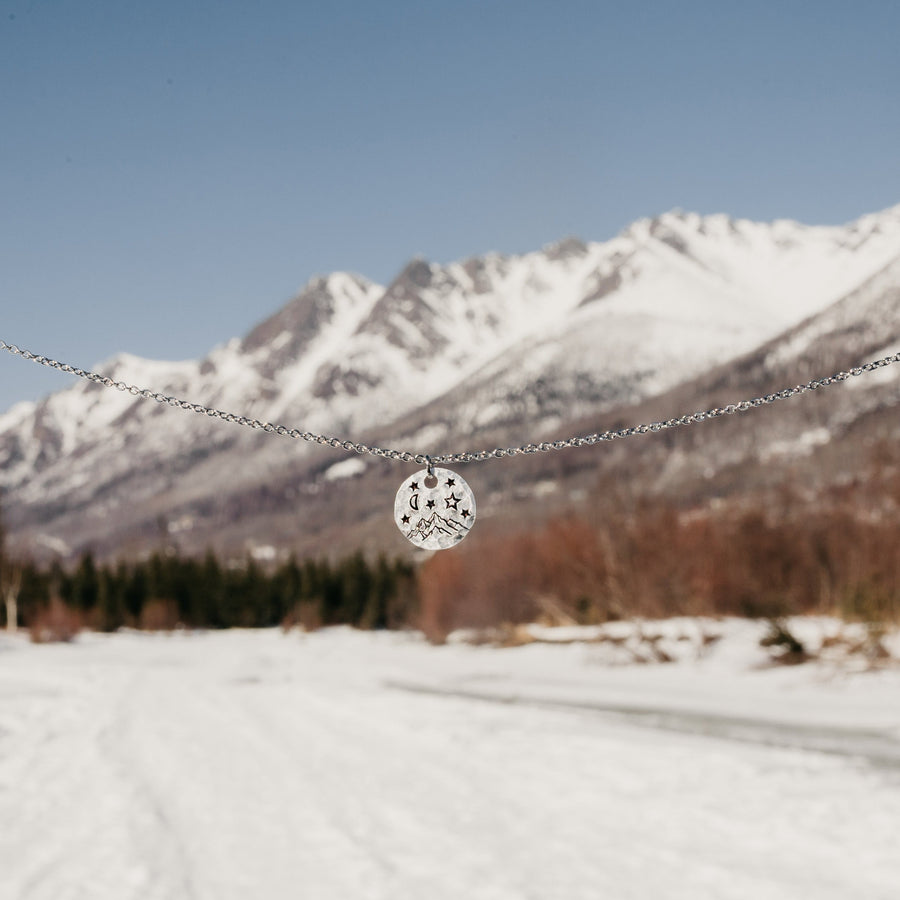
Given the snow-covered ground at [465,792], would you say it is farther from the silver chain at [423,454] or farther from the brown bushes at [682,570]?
the silver chain at [423,454]

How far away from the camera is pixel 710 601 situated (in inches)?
1558

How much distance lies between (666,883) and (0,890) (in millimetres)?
6654

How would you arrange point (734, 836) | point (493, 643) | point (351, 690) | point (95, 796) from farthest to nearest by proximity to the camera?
point (493, 643), point (351, 690), point (95, 796), point (734, 836)

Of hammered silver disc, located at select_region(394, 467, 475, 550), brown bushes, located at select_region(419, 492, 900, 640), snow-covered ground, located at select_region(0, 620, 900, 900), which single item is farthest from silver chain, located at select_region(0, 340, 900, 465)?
brown bushes, located at select_region(419, 492, 900, 640)

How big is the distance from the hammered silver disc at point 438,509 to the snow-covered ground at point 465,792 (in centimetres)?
751

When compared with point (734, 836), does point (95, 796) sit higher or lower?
higher

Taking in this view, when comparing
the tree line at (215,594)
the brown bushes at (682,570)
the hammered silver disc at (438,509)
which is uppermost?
the tree line at (215,594)

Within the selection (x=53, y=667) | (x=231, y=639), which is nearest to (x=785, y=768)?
(x=53, y=667)

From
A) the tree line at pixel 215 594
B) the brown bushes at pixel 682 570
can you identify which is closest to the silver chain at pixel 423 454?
the brown bushes at pixel 682 570

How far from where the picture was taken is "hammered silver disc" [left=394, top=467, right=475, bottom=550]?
3.75 m

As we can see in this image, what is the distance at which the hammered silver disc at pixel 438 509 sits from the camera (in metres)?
3.75

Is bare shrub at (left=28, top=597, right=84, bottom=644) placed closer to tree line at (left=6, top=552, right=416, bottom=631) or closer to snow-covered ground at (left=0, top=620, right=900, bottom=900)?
tree line at (left=6, top=552, right=416, bottom=631)

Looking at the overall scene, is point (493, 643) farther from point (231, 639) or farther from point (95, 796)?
point (95, 796)

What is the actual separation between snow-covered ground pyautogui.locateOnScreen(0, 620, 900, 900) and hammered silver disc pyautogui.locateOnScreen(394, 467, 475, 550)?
24.6 ft
